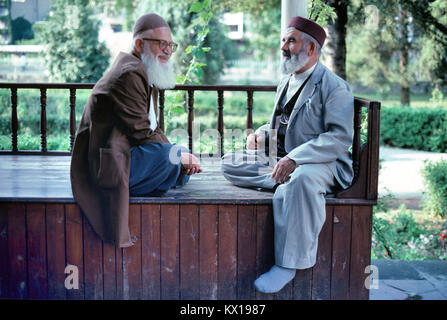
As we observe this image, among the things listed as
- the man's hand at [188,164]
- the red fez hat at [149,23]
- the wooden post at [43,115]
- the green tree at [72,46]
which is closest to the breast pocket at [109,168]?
the man's hand at [188,164]

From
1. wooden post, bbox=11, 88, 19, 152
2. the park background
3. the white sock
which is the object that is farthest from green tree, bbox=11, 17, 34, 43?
the white sock

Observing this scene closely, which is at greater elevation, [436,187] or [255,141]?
[255,141]

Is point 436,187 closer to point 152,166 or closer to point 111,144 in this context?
point 152,166

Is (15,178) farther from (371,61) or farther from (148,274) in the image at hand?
(371,61)

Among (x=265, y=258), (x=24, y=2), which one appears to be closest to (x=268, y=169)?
(x=265, y=258)

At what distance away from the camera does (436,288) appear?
12.3ft

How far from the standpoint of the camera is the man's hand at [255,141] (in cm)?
354

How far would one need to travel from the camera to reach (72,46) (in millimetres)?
10664

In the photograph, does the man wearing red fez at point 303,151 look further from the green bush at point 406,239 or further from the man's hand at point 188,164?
the green bush at point 406,239

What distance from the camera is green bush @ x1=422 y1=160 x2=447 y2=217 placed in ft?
21.2

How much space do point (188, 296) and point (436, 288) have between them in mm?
1727

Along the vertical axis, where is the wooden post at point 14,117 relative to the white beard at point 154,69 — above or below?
below

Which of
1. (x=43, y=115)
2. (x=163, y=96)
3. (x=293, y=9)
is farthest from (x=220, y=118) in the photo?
(x=43, y=115)

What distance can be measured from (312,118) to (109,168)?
1.15 meters
